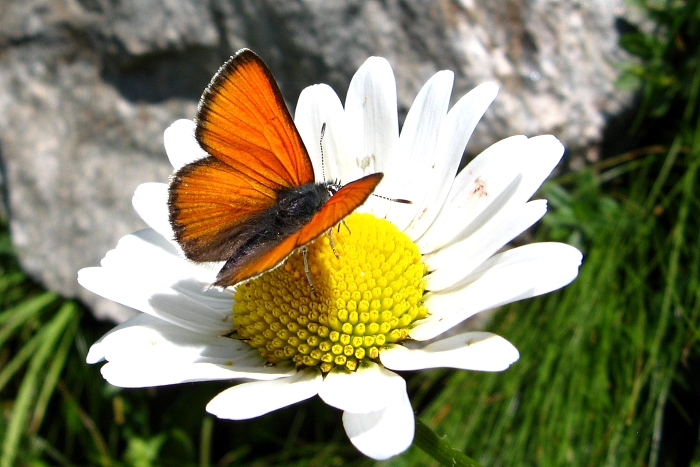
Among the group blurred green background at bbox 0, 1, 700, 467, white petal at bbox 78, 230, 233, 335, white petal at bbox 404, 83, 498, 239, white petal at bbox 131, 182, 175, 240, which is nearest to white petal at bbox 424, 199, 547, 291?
white petal at bbox 404, 83, 498, 239

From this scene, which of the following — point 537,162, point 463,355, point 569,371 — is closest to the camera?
point 463,355

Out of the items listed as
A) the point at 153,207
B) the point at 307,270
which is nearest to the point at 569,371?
the point at 307,270

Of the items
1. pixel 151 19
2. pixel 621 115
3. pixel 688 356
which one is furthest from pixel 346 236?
pixel 151 19

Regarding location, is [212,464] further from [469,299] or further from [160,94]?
[469,299]

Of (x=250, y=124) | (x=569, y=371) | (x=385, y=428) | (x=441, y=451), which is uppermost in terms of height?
(x=250, y=124)

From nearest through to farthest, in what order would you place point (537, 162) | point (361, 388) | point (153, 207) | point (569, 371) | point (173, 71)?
point (361, 388), point (537, 162), point (153, 207), point (569, 371), point (173, 71)

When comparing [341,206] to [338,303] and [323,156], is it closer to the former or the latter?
[338,303]

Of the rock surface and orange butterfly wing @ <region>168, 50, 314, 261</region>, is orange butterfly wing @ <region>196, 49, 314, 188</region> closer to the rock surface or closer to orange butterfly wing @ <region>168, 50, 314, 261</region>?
orange butterfly wing @ <region>168, 50, 314, 261</region>
